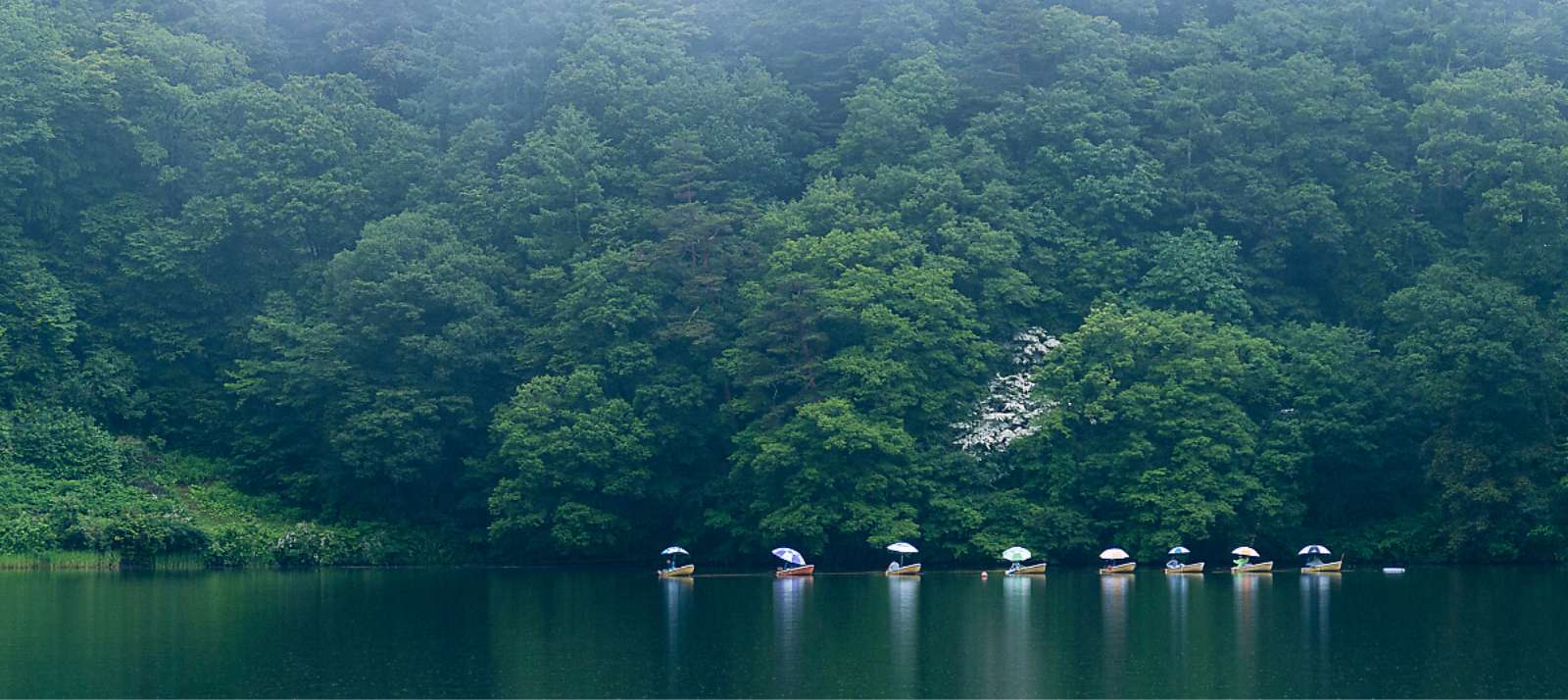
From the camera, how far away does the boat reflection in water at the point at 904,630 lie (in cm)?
2854

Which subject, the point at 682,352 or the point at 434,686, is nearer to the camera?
the point at 434,686

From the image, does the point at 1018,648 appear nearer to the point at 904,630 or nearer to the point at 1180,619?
the point at 904,630

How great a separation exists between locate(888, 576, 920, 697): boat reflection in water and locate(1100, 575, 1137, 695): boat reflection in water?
3188 millimetres

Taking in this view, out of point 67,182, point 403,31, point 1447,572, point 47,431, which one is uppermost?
point 403,31

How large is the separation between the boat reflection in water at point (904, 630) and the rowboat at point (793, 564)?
2.96m

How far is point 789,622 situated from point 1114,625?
273 inches

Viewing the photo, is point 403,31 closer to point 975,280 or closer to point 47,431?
point 47,431

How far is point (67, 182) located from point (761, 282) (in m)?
27.2

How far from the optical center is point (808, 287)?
60.4 metres

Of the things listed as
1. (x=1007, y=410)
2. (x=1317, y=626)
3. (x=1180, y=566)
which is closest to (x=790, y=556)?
(x=1007, y=410)

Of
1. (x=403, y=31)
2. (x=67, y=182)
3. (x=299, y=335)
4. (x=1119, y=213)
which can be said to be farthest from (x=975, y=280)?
(x=67, y=182)

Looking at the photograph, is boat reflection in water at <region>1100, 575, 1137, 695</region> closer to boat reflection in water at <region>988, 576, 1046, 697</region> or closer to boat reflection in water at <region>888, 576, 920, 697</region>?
boat reflection in water at <region>988, 576, 1046, 697</region>

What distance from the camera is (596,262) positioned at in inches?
2490

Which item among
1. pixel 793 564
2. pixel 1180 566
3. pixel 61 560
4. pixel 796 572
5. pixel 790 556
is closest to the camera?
pixel 790 556
